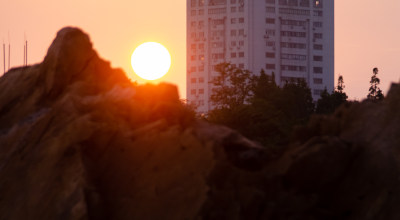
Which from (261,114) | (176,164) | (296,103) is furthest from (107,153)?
(296,103)

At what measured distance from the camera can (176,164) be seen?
55.1ft

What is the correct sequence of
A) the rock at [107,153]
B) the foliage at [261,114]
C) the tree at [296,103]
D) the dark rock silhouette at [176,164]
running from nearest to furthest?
the dark rock silhouette at [176,164] < the rock at [107,153] < the foliage at [261,114] < the tree at [296,103]

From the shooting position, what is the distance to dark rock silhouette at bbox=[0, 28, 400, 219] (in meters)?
16.4

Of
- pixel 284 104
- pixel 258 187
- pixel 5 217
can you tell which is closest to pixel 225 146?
pixel 258 187

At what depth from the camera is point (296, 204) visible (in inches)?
659

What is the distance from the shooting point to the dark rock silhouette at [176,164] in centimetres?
1639

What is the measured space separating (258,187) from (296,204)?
866 mm

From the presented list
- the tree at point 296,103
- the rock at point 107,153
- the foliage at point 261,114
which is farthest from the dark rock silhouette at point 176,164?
the tree at point 296,103

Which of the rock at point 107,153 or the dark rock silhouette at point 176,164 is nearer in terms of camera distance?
the dark rock silhouette at point 176,164

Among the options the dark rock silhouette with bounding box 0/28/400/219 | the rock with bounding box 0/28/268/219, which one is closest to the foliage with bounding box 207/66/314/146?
the rock with bounding box 0/28/268/219

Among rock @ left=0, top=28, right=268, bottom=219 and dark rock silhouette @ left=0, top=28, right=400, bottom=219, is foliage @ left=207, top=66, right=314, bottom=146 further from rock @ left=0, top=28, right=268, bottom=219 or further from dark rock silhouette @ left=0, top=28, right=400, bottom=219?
dark rock silhouette @ left=0, top=28, right=400, bottom=219

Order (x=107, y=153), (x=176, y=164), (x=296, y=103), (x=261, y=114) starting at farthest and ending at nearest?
(x=296, y=103) → (x=261, y=114) → (x=107, y=153) → (x=176, y=164)

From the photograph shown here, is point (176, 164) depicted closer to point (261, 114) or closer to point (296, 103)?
point (261, 114)

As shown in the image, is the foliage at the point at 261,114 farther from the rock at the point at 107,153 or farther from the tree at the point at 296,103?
the rock at the point at 107,153
